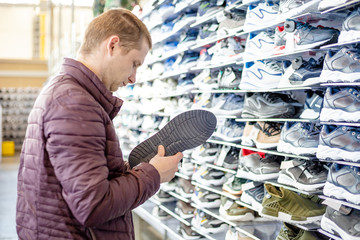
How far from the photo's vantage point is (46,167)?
1410 mm

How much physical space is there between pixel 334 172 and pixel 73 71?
1370 mm

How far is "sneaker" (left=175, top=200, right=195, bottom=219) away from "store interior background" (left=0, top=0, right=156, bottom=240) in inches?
223

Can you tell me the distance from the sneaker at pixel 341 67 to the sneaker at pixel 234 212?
130 centimetres

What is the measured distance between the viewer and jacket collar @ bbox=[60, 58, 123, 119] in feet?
4.75

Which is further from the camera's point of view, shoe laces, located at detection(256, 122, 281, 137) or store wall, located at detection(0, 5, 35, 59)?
store wall, located at detection(0, 5, 35, 59)

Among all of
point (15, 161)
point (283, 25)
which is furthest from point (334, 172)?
point (15, 161)

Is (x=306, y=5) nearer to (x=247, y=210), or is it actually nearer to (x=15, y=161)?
(x=247, y=210)

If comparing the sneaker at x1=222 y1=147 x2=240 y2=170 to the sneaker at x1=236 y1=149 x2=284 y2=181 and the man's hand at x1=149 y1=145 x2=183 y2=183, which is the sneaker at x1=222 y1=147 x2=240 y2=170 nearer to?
the sneaker at x1=236 y1=149 x2=284 y2=181

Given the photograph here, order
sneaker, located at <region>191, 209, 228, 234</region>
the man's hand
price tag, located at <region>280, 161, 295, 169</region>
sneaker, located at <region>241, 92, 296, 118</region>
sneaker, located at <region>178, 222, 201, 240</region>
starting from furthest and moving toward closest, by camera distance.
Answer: sneaker, located at <region>178, 222, 201, 240</region>
sneaker, located at <region>191, 209, 228, 234</region>
sneaker, located at <region>241, 92, 296, 118</region>
price tag, located at <region>280, 161, 295, 169</region>
the man's hand

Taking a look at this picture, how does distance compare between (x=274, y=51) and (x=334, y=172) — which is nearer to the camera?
(x=334, y=172)

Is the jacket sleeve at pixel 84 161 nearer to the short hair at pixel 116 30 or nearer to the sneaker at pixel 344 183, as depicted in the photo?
the short hair at pixel 116 30

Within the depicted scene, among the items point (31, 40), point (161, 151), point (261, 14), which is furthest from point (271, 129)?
point (31, 40)

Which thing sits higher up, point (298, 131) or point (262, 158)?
point (298, 131)

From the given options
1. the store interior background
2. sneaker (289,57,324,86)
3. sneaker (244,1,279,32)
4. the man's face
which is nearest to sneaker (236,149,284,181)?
sneaker (289,57,324,86)
